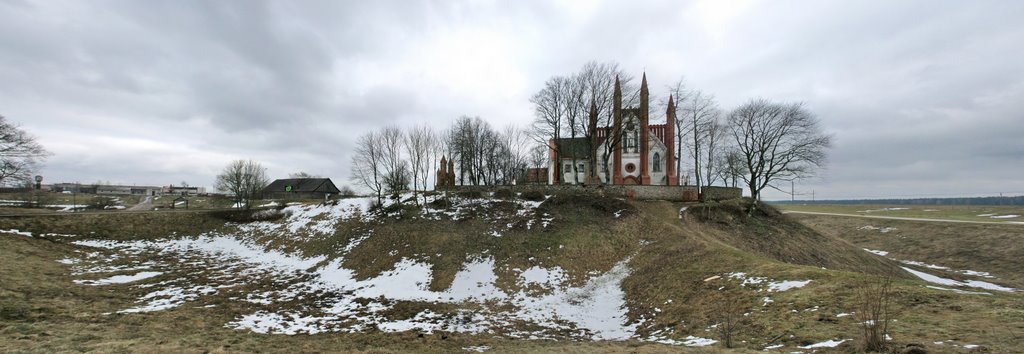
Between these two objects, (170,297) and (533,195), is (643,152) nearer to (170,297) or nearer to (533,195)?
(533,195)

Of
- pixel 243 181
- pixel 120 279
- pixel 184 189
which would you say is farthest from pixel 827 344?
pixel 184 189

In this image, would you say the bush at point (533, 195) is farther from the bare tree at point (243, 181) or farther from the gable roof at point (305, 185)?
the gable roof at point (305, 185)

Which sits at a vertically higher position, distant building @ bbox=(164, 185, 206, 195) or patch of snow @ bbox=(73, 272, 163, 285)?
distant building @ bbox=(164, 185, 206, 195)

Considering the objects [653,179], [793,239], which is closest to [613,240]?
[793,239]

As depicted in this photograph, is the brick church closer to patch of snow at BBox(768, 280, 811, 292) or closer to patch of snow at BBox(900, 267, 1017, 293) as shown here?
patch of snow at BBox(900, 267, 1017, 293)

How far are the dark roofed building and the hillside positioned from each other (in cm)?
4330

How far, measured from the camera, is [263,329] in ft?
34.0

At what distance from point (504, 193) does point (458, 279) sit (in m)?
13.9

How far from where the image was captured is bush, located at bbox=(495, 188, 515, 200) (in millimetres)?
29494

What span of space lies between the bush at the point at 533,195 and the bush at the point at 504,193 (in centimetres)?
105

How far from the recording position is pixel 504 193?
1194 inches

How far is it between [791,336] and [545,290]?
9.44 meters

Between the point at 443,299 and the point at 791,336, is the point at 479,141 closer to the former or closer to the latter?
the point at 443,299

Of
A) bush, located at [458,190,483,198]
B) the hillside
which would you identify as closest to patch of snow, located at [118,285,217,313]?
the hillside
